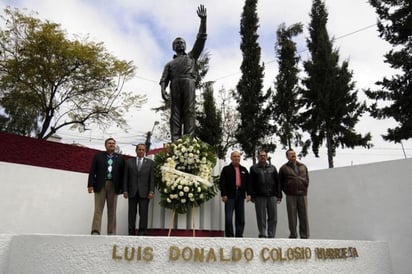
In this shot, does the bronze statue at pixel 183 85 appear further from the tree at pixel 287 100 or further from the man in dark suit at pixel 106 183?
the tree at pixel 287 100

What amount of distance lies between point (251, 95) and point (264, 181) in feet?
38.3

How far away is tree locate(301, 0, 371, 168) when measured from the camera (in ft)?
49.9

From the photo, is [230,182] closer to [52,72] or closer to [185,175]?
[185,175]

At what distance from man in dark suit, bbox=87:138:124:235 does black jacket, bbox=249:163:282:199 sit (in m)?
1.76

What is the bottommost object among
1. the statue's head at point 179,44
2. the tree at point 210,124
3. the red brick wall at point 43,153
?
the red brick wall at point 43,153

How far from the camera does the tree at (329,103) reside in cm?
1521

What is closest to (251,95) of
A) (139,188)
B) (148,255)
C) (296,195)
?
(296,195)

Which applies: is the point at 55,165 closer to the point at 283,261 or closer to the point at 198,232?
the point at 198,232

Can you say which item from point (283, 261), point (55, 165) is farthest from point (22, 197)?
point (283, 261)

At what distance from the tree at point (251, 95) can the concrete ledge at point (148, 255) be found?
11.9 m

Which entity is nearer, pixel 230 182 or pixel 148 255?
pixel 148 255

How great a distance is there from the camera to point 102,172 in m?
4.06

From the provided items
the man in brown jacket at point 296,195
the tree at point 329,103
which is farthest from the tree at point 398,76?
the man in brown jacket at point 296,195

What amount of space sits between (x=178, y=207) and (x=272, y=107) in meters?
12.2
